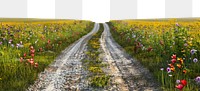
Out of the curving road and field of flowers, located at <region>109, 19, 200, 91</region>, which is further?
the curving road

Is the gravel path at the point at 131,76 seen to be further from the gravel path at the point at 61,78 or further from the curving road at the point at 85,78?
the gravel path at the point at 61,78

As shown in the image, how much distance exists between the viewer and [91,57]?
1452 cm

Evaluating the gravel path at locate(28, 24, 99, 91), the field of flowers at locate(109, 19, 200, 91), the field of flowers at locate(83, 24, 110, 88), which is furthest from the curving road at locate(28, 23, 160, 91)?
the field of flowers at locate(109, 19, 200, 91)

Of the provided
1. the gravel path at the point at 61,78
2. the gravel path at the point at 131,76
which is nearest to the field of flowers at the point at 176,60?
the gravel path at the point at 131,76

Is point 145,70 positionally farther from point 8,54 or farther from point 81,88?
point 8,54

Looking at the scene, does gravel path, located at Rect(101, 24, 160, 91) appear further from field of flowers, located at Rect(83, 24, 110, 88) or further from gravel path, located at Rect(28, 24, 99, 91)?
gravel path, located at Rect(28, 24, 99, 91)

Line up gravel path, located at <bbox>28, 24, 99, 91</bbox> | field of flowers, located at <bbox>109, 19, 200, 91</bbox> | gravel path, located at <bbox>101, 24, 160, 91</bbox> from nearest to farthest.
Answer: field of flowers, located at <bbox>109, 19, 200, 91</bbox> < gravel path, located at <bbox>101, 24, 160, 91</bbox> < gravel path, located at <bbox>28, 24, 99, 91</bbox>

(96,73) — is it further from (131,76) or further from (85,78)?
(131,76)

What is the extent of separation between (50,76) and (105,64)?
2929 mm

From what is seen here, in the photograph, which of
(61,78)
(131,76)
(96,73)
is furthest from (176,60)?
(61,78)

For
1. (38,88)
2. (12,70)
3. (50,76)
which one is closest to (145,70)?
(50,76)

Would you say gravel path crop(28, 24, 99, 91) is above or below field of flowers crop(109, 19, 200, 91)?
below

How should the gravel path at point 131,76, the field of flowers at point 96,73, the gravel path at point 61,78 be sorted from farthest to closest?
the field of flowers at point 96,73 → the gravel path at point 61,78 → the gravel path at point 131,76

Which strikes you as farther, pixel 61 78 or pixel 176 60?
pixel 176 60
